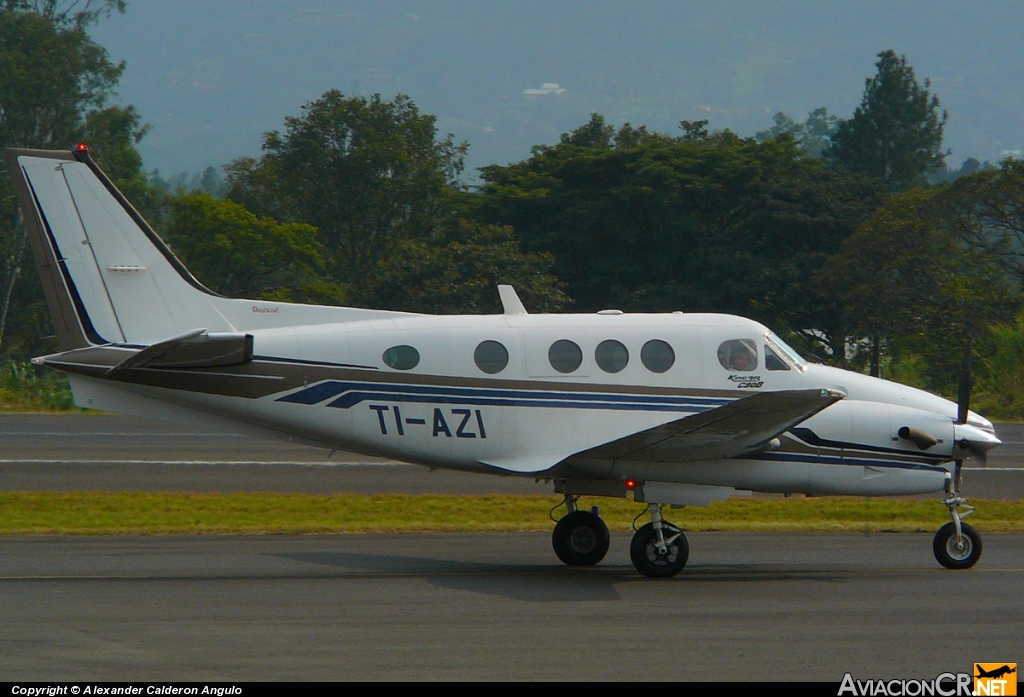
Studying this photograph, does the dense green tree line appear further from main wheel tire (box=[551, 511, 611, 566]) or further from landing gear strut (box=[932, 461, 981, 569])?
landing gear strut (box=[932, 461, 981, 569])

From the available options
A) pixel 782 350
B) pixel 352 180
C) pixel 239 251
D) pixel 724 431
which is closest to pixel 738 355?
pixel 782 350

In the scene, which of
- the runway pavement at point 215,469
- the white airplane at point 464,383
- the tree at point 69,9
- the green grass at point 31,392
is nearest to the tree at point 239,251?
the green grass at point 31,392

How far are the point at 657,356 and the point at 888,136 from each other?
8467 cm

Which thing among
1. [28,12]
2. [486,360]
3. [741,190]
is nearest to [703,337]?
[486,360]

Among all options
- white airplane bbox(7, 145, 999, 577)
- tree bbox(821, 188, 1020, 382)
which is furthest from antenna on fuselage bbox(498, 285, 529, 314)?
tree bbox(821, 188, 1020, 382)

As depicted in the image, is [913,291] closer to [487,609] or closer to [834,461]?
[834,461]

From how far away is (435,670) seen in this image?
7797 millimetres

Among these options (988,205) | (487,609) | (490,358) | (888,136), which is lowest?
(487,609)

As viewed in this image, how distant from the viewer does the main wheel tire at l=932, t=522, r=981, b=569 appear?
41.1 ft

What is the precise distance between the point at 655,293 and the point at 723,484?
99.7 feet

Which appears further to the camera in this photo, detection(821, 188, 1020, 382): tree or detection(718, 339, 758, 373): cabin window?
detection(821, 188, 1020, 382): tree

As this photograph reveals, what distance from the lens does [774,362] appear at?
12508 mm

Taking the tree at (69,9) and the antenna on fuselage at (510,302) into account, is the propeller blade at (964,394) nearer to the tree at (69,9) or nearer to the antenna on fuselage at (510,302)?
the antenna on fuselage at (510,302)

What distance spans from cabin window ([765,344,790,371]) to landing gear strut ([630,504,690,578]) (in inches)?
78.5
